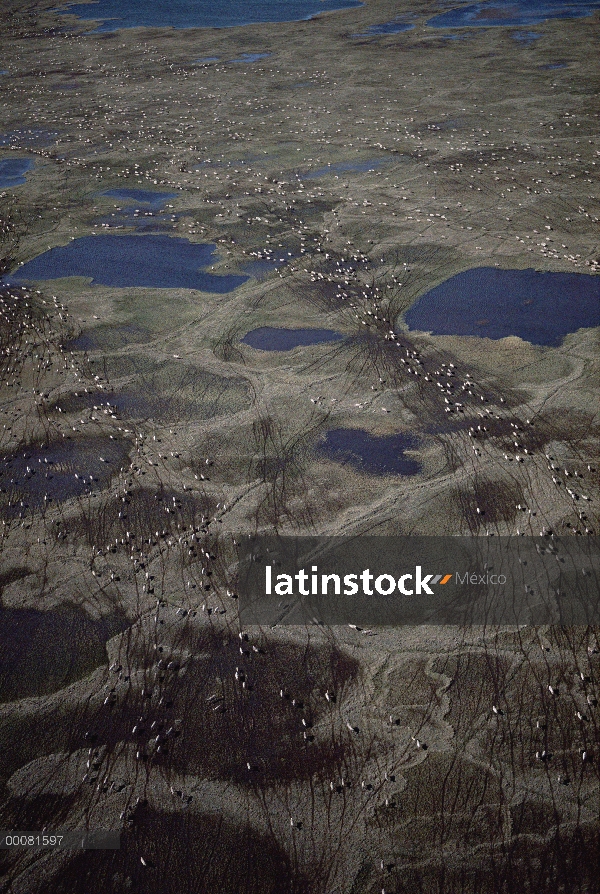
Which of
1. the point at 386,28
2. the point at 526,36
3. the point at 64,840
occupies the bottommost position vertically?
the point at 64,840

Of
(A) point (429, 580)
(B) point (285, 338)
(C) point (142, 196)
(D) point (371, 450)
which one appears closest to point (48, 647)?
(A) point (429, 580)

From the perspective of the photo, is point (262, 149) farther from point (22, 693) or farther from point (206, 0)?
point (206, 0)

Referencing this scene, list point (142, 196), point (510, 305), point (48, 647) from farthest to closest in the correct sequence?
point (142, 196) < point (510, 305) < point (48, 647)

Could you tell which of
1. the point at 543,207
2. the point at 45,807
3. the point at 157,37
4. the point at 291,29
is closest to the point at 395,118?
the point at 543,207

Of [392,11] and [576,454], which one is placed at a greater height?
[392,11]

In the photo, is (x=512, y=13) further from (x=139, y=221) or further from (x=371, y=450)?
(x=371, y=450)

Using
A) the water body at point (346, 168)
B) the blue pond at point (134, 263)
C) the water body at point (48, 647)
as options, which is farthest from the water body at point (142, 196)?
the water body at point (48, 647)

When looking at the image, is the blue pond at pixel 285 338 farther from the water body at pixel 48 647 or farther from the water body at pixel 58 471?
the water body at pixel 48 647
